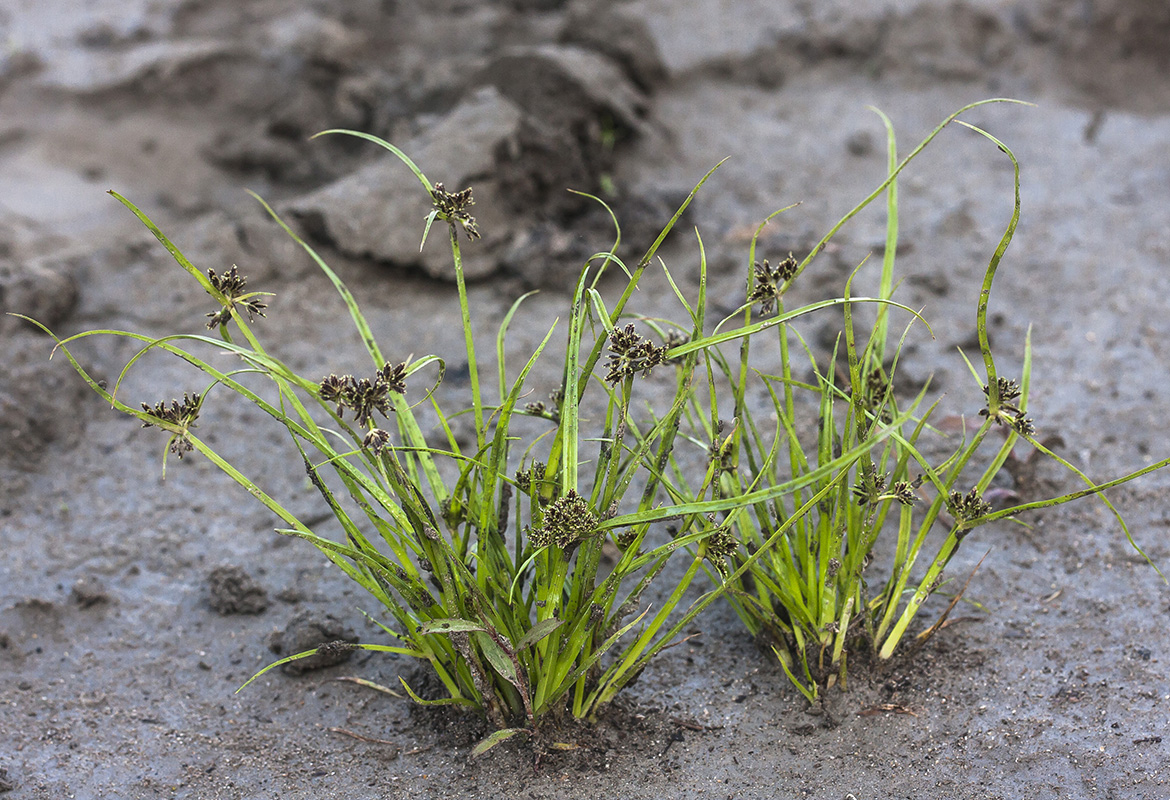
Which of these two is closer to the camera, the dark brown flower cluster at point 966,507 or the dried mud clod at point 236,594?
the dark brown flower cluster at point 966,507

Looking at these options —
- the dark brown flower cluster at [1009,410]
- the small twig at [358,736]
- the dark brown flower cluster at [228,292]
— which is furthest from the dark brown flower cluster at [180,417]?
the dark brown flower cluster at [1009,410]

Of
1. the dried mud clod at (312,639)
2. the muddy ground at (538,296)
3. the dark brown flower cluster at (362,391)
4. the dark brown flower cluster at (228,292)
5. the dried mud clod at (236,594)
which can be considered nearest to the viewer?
the dark brown flower cluster at (362,391)

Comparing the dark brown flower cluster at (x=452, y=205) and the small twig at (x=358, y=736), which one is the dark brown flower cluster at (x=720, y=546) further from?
the small twig at (x=358, y=736)

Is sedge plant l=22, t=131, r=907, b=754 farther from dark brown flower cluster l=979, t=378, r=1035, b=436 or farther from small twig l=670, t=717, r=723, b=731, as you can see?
dark brown flower cluster l=979, t=378, r=1035, b=436

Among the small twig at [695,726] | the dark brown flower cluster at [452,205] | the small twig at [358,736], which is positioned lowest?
the small twig at [358,736]

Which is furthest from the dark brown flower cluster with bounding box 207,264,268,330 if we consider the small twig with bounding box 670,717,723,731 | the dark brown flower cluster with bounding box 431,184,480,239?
the small twig with bounding box 670,717,723,731

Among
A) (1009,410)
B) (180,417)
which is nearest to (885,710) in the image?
(1009,410)

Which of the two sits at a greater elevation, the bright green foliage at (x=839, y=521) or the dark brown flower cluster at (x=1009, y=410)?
the dark brown flower cluster at (x=1009, y=410)
